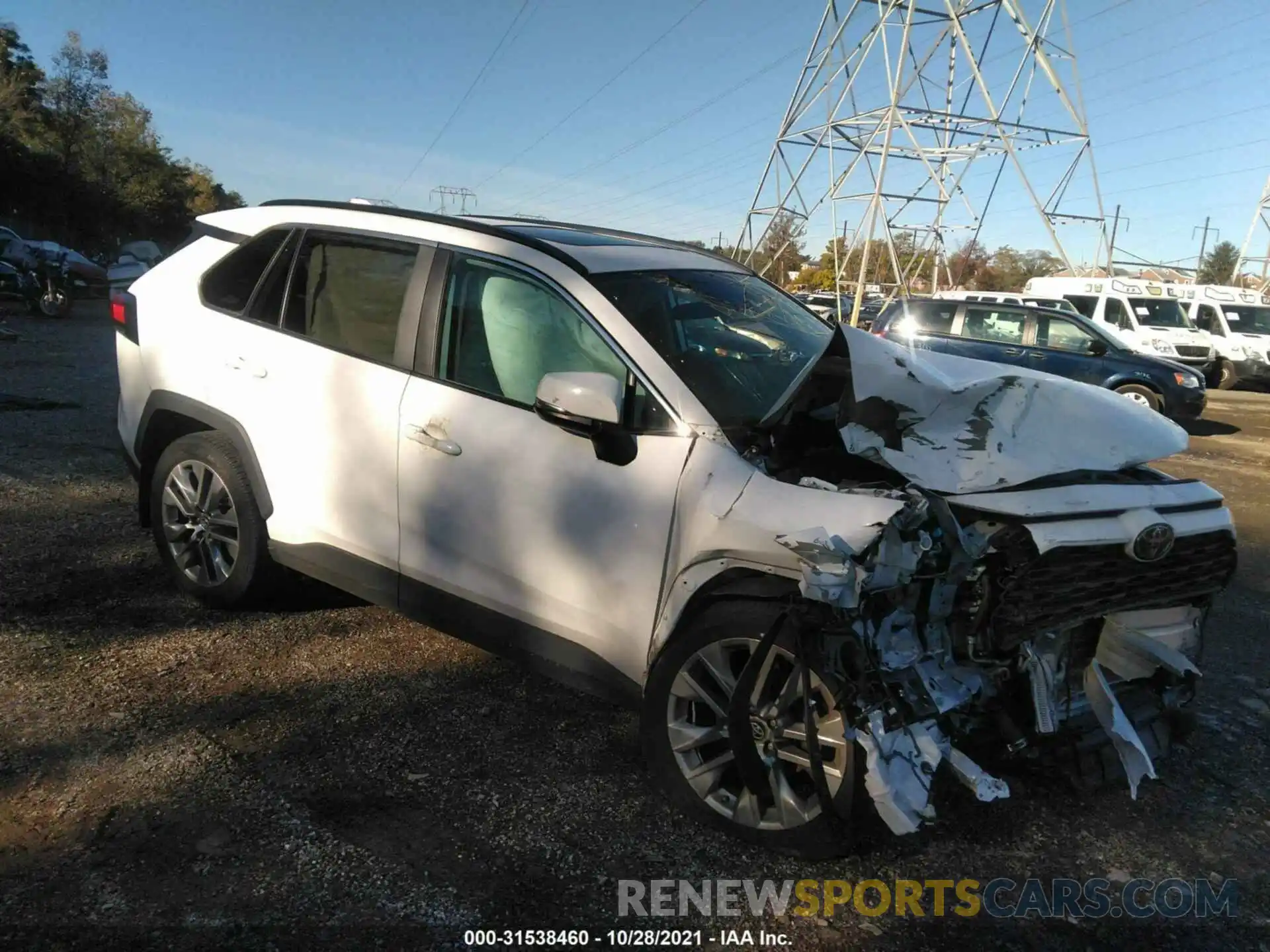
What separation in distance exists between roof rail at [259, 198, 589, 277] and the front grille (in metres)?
1.74

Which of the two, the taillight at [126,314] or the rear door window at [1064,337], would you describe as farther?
the rear door window at [1064,337]

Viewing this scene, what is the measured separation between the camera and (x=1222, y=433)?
1309 centimetres

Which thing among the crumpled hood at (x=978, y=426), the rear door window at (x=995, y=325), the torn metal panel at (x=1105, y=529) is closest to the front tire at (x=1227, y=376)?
the rear door window at (x=995, y=325)

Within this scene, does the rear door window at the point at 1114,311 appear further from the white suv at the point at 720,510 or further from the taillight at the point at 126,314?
the taillight at the point at 126,314

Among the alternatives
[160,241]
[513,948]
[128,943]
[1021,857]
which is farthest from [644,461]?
[160,241]

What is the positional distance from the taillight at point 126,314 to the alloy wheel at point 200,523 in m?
0.79

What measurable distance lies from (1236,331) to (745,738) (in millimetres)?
22112

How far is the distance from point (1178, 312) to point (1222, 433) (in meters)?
6.58

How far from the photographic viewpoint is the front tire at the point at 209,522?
3.94 m

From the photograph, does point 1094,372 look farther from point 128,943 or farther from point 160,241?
point 160,241

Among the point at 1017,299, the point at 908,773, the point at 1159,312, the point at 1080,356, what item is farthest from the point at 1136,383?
the point at 908,773

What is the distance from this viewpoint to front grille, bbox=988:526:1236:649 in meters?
2.55

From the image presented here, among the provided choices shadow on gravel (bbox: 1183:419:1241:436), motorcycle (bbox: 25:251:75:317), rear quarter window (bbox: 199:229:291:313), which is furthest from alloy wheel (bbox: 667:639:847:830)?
motorcycle (bbox: 25:251:75:317)

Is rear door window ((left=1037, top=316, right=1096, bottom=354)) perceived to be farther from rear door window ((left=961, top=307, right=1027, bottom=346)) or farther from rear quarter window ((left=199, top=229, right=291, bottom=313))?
rear quarter window ((left=199, top=229, right=291, bottom=313))
